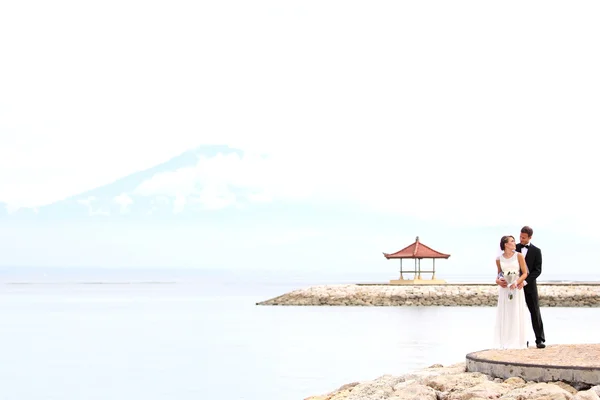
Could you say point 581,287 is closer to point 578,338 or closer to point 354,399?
point 578,338

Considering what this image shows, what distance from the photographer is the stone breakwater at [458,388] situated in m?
11.7

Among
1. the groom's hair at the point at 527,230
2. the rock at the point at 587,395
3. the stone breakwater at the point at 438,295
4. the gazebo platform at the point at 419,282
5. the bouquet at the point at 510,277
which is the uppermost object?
the gazebo platform at the point at 419,282

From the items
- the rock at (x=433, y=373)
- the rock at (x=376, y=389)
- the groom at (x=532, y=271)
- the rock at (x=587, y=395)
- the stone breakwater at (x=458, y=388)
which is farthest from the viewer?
the groom at (x=532, y=271)

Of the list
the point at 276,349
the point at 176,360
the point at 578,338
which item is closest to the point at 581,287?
the point at 578,338

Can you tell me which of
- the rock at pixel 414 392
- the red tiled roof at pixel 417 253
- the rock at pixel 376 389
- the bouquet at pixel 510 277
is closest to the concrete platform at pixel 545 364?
the rock at pixel 414 392

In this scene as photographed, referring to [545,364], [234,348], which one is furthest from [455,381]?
[234,348]

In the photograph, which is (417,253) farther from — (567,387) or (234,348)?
(567,387)

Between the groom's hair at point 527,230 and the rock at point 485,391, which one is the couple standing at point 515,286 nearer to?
the groom's hair at point 527,230

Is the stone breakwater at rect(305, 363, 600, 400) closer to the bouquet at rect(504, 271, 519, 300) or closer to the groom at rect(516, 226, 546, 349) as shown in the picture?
the groom at rect(516, 226, 546, 349)

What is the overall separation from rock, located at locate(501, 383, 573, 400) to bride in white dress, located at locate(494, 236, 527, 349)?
9.32ft

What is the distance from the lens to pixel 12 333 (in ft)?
138

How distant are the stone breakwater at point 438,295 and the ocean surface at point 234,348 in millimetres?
1969

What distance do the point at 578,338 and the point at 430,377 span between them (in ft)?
73.5

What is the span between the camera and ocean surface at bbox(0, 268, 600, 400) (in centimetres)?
2336
